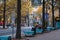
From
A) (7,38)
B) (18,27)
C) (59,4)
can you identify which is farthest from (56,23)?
(7,38)

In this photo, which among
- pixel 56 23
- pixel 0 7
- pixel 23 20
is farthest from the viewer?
pixel 23 20

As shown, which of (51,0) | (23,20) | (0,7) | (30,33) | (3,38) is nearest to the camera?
(3,38)

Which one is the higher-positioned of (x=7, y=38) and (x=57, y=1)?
(x=57, y=1)

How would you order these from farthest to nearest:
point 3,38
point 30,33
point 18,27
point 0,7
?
point 0,7
point 30,33
point 18,27
point 3,38

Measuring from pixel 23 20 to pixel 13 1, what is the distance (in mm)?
36788

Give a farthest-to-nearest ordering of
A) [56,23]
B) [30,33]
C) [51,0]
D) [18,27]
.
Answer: [56,23], [51,0], [30,33], [18,27]

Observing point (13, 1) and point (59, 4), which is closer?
point (59, 4)

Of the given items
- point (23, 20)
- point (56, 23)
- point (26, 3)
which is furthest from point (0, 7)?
point (23, 20)

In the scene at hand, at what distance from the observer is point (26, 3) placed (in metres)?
67.2

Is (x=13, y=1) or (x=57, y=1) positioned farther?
(x=13, y=1)

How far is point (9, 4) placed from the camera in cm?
6406

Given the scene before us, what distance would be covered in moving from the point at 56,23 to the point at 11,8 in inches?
560

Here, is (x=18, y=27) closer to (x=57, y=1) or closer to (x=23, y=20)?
(x=57, y=1)

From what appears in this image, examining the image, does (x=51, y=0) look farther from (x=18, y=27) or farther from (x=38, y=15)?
(x=38, y=15)
